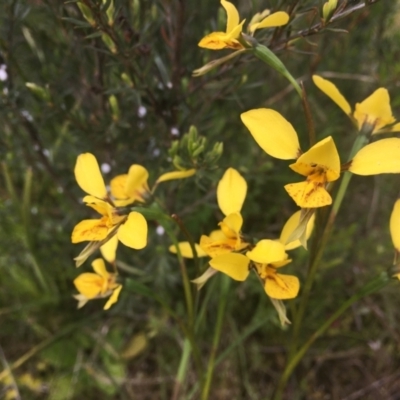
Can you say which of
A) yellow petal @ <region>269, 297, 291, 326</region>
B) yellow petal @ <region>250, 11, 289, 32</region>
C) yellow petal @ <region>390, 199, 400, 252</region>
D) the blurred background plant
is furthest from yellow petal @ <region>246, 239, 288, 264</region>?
the blurred background plant

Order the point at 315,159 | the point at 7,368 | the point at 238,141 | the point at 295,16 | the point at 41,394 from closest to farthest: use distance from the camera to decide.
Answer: the point at 315,159 < the point at 295,16 < the point at 7,368 < the point at 41,394 < the point at 238,141

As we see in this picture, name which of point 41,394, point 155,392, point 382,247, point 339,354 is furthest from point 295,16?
point 41,394

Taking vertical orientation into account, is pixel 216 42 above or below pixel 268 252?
above

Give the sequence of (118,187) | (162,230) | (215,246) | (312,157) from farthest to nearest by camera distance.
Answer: (162,230) < (118,187) < (215,246) < (312,157)

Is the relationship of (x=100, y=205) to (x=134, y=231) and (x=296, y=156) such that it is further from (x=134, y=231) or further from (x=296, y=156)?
(x=296, y=156)

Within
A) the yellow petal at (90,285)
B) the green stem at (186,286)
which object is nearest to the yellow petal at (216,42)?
the green stem at (186,286)

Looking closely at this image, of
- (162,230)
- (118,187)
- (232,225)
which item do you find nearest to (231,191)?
(232,225)

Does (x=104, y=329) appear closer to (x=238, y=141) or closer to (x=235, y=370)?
(x=235, y=370)
